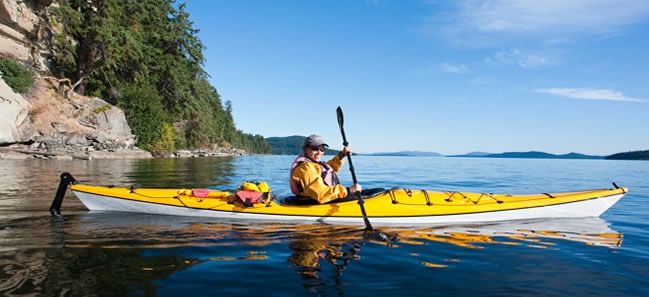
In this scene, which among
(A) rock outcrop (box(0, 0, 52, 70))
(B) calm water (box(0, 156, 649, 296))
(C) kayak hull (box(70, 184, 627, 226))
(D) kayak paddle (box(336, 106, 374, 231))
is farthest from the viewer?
(A) rock outcrop (box(0, 0, 52, 70))

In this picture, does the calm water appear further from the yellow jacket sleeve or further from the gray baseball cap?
the gray baseball cap

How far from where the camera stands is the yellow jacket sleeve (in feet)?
19.5

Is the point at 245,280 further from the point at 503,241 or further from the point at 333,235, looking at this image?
the point at 503,241

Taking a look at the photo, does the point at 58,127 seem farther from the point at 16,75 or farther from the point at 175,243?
the point at 175,243

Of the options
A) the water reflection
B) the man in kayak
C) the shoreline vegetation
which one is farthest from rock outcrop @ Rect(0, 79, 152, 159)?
the man in kayak

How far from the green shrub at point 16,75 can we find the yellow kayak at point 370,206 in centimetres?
2437

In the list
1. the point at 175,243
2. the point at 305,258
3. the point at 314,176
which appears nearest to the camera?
the point at 305,258

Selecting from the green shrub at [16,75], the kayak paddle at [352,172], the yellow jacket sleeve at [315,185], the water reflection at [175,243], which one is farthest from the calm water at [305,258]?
the green shrub at [16,75]

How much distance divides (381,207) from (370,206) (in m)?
0.19

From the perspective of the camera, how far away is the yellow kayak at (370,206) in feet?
20.2

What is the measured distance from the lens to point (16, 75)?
24.7 m

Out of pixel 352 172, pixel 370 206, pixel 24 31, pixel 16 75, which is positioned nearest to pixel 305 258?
pixel 370 206

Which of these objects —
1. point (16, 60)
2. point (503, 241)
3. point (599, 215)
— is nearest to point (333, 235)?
point (503, 241)

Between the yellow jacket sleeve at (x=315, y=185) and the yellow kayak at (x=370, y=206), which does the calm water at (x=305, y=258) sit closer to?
the yellow kayak at (x=370, y=206)
